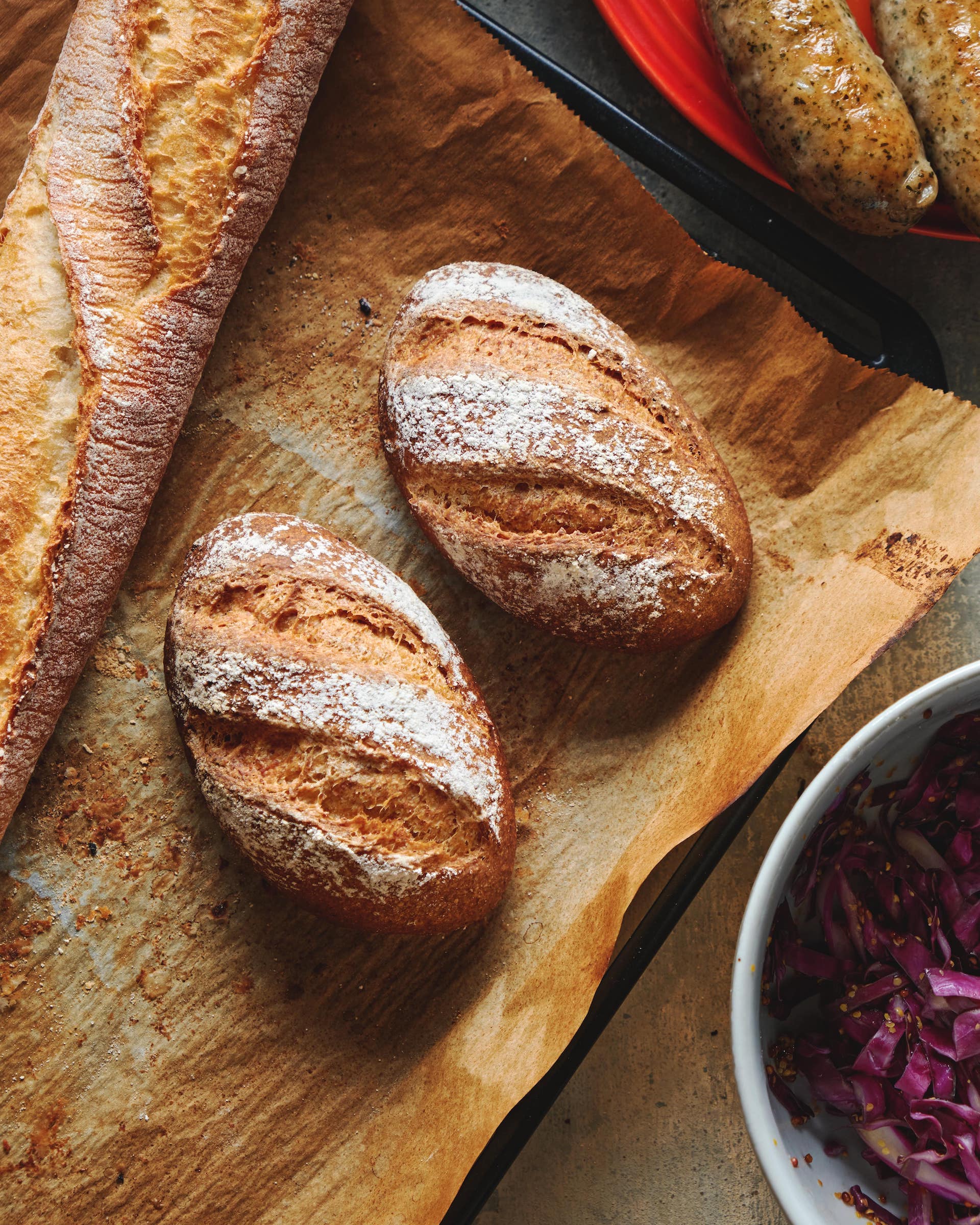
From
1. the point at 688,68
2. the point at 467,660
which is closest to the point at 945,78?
the point at 688,68

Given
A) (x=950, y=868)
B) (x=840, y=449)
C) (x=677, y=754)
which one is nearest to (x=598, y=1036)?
(x=677, y=754)

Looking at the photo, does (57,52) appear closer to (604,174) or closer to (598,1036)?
(604,174)

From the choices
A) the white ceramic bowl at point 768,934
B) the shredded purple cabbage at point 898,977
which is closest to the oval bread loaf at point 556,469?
the white ceramic bowl at point 768,934

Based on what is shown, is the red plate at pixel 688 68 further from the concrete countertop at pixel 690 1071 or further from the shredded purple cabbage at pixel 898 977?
the shredded purple cabbage at pixel 898 977

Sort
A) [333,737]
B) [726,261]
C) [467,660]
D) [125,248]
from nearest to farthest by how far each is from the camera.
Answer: [333,737], [125,248], [467,660], [726,261]

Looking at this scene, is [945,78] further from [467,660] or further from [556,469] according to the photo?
[467,660]

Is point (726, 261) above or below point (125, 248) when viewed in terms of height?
above
